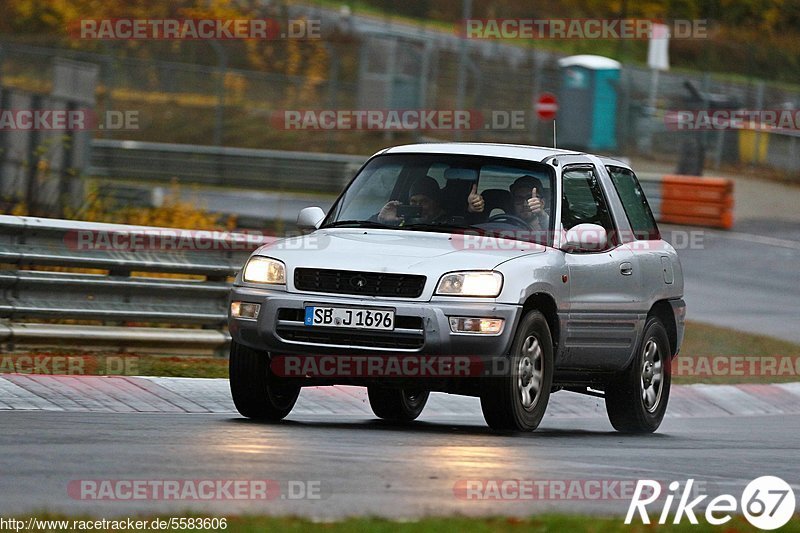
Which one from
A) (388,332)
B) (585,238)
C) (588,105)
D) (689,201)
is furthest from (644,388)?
(588,105)

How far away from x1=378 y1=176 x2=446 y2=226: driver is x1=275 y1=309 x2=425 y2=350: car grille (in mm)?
1192

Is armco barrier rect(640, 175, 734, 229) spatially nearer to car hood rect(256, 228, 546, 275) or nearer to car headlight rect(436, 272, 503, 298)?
car hood rect(256, 228, 546, 275)

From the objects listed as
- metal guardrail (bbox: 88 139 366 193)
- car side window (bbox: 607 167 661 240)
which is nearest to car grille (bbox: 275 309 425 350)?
car side window (bbox: 607 167 661 240)

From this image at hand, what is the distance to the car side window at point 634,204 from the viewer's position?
12000 millimetres

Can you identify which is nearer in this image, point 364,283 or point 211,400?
point 364,283

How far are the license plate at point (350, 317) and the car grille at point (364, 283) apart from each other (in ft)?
0.40

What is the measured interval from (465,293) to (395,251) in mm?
540

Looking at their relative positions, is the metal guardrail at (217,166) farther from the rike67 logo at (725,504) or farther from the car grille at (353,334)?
the rike67 logo at (725,504)

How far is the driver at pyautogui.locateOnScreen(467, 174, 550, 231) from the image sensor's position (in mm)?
10672

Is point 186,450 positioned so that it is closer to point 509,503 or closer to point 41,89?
point 509,503

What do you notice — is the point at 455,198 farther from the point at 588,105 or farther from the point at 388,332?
the point at 588,105

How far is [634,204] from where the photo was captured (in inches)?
482

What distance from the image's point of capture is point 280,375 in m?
10.2

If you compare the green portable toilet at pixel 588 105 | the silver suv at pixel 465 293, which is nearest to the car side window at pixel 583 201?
the silver suv at pixel 465 293
